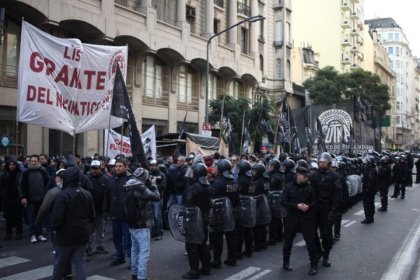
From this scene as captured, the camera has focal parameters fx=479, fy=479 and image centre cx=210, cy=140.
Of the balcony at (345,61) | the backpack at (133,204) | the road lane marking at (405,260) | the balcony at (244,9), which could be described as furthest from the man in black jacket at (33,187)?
the balcony at (345,61)

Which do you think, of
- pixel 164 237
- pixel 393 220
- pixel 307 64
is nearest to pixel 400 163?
pixel 393 220

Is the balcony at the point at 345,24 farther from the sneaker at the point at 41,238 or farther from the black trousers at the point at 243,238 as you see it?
the sneaker at the point at 41,238

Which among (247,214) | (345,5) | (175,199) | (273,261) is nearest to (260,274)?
(273,261)

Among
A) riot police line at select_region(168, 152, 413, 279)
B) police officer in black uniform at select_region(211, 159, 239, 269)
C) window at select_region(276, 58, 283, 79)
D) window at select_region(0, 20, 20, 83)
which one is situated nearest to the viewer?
riot police line at select_region(168, 152, 413, 279)

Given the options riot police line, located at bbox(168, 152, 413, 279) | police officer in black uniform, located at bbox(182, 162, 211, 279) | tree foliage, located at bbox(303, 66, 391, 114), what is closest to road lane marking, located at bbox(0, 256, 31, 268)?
riot police line, located at bbox(168, 152, 413, 279)

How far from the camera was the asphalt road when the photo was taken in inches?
294

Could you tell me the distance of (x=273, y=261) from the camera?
8.38 metres

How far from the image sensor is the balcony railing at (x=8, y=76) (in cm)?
1828

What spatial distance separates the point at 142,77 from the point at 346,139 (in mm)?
10979

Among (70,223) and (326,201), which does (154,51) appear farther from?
(70,223)

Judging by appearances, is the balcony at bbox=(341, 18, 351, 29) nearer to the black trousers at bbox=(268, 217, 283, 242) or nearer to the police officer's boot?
the black trousers at bbox=(268, 217, 283, 242)

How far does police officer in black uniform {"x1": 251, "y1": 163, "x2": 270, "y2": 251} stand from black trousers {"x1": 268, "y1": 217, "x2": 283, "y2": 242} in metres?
0.53

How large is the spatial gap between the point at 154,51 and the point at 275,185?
1685cm

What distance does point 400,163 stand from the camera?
58.5ft
